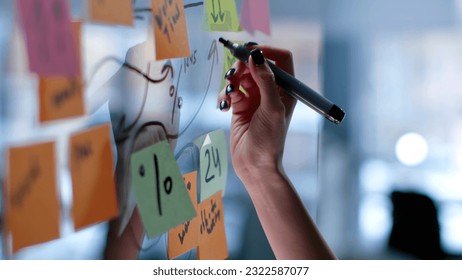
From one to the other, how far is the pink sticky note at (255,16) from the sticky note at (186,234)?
0.81 feet

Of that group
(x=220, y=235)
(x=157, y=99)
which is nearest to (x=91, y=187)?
(x=157, y=99)

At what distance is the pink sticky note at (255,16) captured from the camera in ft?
2.55

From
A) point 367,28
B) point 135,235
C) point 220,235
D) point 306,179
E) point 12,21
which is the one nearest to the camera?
point 12,21

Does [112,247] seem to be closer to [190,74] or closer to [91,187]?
[91,187]

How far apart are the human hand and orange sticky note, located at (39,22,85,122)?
0.27 meters

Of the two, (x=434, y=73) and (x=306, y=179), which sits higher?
(x=434, y=73)

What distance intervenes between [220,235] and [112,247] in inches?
9.8

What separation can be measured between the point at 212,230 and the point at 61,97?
13.0 inches

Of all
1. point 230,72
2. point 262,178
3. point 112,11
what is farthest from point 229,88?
point 112,11

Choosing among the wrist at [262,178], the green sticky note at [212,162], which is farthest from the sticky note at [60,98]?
the wrist at [262,178]

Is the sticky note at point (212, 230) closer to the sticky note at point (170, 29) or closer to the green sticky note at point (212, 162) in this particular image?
the green sticky note at point (212, 162)

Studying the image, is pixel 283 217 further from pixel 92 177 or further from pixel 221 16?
pixel 92 177

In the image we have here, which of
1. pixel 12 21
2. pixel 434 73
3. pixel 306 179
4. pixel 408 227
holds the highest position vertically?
pixel 12 21

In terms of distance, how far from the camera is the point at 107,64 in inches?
18.0
